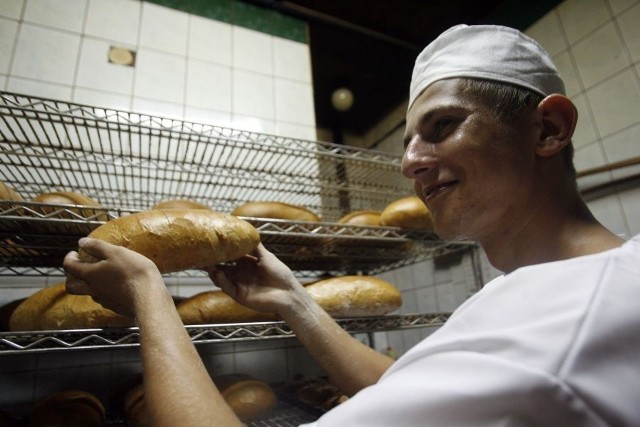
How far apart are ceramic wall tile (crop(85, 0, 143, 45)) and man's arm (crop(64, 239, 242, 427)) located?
1294mm

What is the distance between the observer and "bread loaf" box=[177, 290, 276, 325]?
1.01 meters

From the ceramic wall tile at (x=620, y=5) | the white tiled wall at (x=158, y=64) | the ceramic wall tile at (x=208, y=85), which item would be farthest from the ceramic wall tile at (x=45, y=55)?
the ceramic wall tile at (x=620, y=5)

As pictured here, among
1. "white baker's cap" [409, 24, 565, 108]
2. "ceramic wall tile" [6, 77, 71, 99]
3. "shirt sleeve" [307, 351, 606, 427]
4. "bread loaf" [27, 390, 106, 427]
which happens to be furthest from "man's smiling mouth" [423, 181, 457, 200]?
"ceramic wall tile" [6, 77, 71, 99]

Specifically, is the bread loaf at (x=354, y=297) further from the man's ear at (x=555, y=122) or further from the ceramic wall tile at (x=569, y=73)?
the ceramic wall tile at (x=569, y=73)

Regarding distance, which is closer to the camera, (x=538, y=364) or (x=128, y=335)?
(x=538, y=364)

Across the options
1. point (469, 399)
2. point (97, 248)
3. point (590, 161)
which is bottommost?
point (469, 399)

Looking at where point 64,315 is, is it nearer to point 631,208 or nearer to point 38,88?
point 38,88

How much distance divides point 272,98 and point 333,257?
0.92 metres

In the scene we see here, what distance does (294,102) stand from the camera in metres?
1.88

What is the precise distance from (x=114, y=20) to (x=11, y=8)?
367 millimetres

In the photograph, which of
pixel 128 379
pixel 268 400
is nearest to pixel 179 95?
pixel 128 379

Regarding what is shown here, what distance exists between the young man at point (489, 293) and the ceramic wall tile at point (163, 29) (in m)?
1.28

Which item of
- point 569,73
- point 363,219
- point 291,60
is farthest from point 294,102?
point 569,73

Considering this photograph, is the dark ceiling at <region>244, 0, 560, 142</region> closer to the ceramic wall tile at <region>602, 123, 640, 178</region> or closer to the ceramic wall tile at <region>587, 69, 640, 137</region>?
the ceramic wall tile at <region>587, 69, 640, 137</region>
